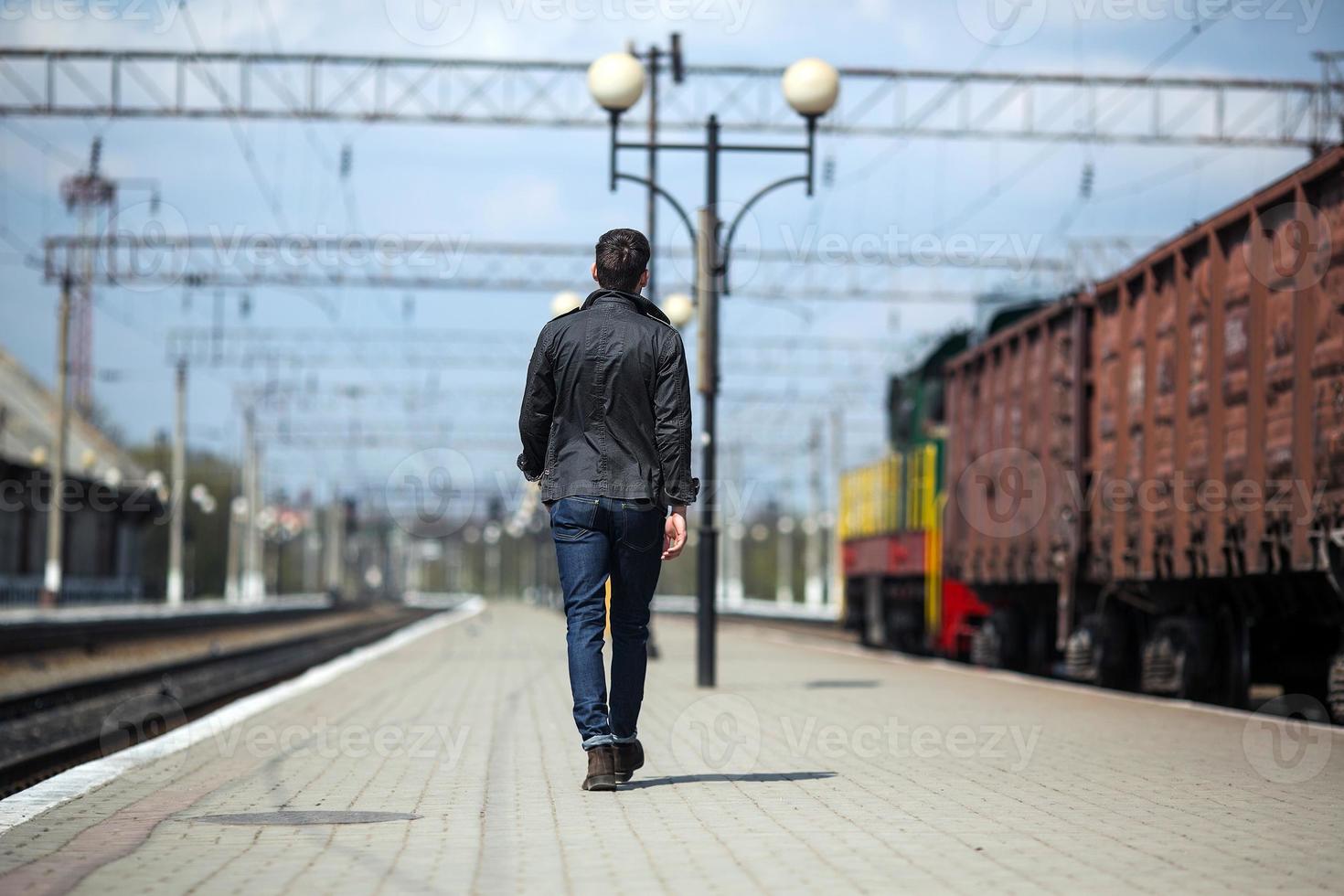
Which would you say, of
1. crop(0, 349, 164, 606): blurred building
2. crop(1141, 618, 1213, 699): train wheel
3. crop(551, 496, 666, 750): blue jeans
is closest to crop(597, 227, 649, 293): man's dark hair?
crop(551, 496, 666, 750): blue jeans

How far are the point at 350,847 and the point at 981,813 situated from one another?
7.80 ft

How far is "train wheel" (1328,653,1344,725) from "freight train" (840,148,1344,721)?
0.06 ft

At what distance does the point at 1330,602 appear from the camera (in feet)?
42.0

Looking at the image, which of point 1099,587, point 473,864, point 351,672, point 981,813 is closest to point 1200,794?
point 981,813

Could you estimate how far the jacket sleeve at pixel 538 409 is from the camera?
304 inches

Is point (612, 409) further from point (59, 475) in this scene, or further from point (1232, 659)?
point (59, 475)

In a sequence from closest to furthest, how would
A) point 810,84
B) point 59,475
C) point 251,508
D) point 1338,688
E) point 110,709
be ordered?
point 1338,688 < point 810,84 < point 110,709 < point 59,475 < point 251,508

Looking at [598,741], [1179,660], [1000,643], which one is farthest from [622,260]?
[1000,643]

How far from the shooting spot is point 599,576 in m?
7.70

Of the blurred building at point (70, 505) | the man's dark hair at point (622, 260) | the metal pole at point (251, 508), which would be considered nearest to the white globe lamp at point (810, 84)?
the man's dark hair at point (622, 260)

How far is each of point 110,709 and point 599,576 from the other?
14.7 meters

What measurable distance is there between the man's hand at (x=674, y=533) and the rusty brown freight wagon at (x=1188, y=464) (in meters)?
5.10

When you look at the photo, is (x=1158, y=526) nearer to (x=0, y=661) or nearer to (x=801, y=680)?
(x=801, y=680)

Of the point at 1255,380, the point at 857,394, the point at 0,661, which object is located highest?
the point at 857,394
